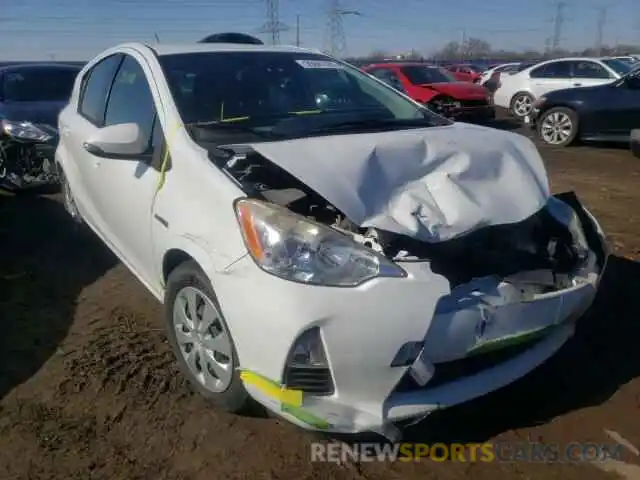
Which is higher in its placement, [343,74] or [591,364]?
[343,74]

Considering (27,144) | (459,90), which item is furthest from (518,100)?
(27,144)

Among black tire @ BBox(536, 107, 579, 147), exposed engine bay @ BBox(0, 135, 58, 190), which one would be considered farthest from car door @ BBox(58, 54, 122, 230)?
black tire @ BBox(536, 107, 579, 147)

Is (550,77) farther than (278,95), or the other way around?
(550,77)

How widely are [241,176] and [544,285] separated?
4.62 feet

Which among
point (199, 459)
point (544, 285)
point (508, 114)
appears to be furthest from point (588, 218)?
point (508, 114)

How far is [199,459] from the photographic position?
2.55 m

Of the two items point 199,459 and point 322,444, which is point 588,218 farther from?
point 199,459

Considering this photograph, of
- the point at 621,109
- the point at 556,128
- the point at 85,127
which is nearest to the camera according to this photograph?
the point at 85,127

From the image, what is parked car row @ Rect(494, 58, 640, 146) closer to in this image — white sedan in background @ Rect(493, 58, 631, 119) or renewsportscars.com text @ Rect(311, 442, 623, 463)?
white sedan in background @ Rect(493, 58, 631, 119)

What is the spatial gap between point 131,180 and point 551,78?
44.3ft

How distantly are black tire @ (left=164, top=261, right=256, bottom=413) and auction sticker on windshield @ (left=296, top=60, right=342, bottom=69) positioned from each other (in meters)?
1.64

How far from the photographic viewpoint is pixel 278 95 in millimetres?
3545

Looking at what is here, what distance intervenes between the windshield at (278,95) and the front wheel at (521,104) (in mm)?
12147

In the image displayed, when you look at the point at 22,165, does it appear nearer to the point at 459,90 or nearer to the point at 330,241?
the point at 330,241
